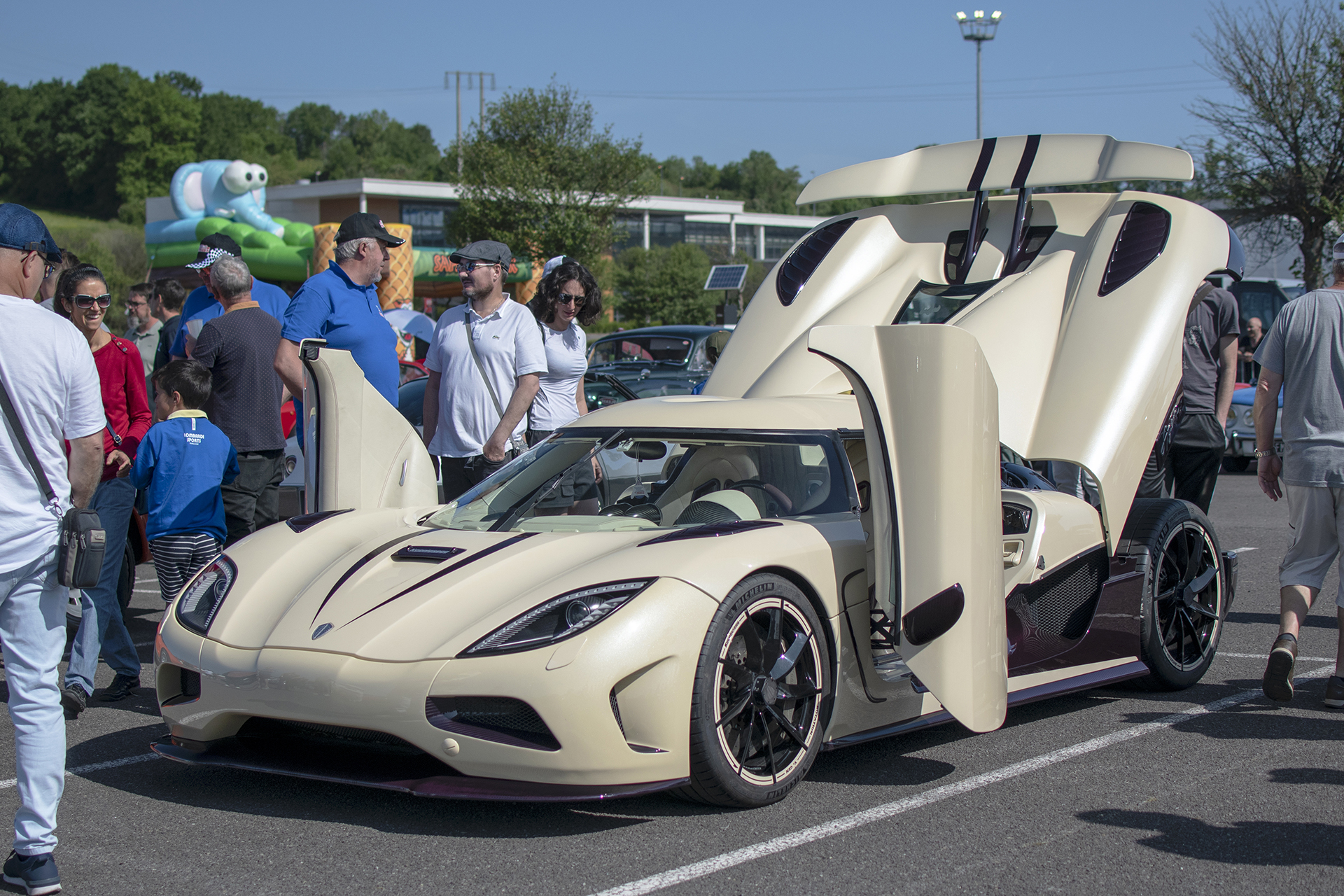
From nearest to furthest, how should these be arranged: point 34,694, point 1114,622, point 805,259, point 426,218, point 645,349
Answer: point 34,694 < point 1114,622 < point 805,259 < point 645,349 < point 426,218

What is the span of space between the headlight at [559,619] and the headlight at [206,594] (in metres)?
1.06

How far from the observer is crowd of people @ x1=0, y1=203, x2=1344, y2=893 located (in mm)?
5070

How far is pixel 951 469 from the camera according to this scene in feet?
12.7

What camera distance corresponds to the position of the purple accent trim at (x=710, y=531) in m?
3.80

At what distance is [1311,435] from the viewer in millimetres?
5090

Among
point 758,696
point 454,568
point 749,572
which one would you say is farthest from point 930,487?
point 454,568

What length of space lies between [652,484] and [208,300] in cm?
397

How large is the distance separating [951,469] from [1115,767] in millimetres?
1166

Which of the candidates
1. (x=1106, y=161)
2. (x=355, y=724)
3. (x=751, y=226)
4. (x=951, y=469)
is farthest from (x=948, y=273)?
(x=751, y=226)

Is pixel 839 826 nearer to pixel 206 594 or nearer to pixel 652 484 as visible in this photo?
pixel 652 484

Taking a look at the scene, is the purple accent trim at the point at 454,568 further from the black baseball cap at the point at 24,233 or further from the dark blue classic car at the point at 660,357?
the dark blue classic car at the point at 660,357

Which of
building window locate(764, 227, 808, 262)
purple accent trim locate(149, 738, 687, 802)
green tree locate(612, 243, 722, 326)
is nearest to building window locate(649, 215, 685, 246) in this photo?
green tree locate(612, 243, 722, 326)

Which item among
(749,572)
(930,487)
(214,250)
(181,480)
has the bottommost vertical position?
(749,572)

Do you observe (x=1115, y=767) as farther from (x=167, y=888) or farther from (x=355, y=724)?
(x=167, y=888)
